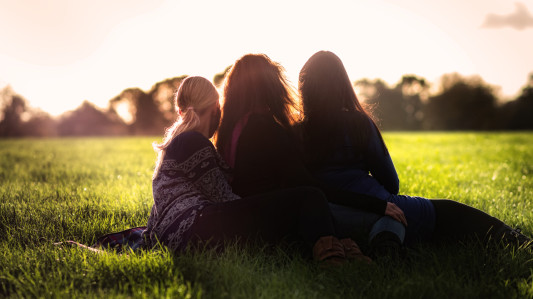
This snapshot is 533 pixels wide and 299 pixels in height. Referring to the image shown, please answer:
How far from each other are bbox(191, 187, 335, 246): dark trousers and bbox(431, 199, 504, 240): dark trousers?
4.11 ft

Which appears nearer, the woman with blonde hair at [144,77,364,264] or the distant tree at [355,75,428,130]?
the woman with blonde hair at [144,77,364,264]

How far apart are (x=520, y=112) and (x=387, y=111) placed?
21.6 metres

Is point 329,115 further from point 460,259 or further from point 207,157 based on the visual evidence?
point 460,259

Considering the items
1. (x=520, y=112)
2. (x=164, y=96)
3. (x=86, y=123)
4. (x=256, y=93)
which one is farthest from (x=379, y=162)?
(x=86, y=123)

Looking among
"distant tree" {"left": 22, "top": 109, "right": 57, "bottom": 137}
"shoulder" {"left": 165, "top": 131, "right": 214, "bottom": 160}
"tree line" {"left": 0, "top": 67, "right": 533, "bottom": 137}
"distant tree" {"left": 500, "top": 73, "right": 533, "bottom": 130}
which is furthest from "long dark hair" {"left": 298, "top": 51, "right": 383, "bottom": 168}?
"distant tree" {"left": 22, "top": 109, "right": 57, "bottom": 137}

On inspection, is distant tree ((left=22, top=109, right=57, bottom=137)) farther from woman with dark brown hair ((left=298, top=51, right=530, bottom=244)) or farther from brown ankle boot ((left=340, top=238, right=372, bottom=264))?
brown ankle boot ((left=340, top=238, right=372, bottom=264))

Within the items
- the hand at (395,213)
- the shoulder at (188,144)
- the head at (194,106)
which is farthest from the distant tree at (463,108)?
the shoulder at (188,144)

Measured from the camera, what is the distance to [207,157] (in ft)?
11.3

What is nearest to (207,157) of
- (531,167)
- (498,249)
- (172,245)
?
(172,245)

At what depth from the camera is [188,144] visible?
3.43 m

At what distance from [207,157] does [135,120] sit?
74.5 meters

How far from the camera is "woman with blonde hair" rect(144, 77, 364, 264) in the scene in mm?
3271

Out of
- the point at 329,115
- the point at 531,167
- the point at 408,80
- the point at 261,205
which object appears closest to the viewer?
the point at 261,205

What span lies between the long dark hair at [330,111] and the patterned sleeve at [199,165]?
0.92 metres
